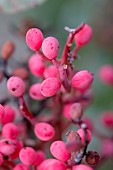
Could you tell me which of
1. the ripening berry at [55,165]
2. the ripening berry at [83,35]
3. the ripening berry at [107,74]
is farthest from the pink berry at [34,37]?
the ripening berry at [107,74]

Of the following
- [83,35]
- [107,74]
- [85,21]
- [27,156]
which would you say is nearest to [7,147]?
[27,156]

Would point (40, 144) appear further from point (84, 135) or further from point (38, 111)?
point (84, 135)

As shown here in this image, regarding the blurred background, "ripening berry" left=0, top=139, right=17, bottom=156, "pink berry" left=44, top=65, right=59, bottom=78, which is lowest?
"ripening berry" left=0, top=139, right=17, bottom=156

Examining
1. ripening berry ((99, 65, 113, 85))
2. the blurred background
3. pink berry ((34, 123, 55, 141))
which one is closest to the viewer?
pink berry ((34, 123, 55, 141))

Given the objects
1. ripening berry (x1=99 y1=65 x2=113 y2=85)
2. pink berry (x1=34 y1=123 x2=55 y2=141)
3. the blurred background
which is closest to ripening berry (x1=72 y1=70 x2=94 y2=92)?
pink berry (x1=34 y1=123 x2=55 y2=141)

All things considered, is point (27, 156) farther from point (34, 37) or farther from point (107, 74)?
point (107, 74)

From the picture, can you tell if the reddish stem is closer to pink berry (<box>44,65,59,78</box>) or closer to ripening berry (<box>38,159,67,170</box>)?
pink berry (<box>44,65,59,78</box>)
